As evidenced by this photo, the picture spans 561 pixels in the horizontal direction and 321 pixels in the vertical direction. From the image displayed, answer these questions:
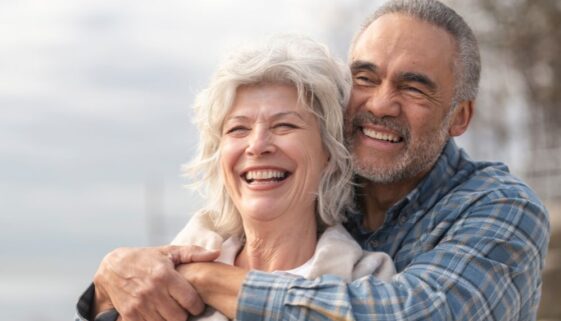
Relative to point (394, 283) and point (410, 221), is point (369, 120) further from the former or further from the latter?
point (394, 283)

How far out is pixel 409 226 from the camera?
3.30 metres

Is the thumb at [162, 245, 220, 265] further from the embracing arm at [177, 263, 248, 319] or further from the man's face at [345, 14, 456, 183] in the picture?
the man's face at [345, 14, 456, 183]

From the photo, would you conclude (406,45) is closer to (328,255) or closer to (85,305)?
(328,255)

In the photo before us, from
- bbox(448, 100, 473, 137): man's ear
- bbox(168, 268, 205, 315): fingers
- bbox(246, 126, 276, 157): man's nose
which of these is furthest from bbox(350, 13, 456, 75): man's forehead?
bbox(168, 268, 205, 315): fingers

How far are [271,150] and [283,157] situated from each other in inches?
1.9

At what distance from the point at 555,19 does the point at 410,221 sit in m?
14.3

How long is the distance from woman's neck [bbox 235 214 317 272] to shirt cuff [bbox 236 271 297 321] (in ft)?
0.96

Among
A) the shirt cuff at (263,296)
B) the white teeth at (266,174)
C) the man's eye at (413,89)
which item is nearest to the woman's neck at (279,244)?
the white teeth at (266,174)

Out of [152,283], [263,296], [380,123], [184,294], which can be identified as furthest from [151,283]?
[380,123]

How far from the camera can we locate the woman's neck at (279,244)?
3131 millimetres

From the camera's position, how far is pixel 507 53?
1767 centimetres

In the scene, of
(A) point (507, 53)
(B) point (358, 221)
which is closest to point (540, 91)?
(A) point (507, 53)

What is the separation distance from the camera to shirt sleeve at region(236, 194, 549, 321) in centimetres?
273

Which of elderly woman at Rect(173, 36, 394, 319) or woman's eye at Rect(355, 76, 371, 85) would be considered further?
woman's eye at Rect(355, 76, 371, 85)
